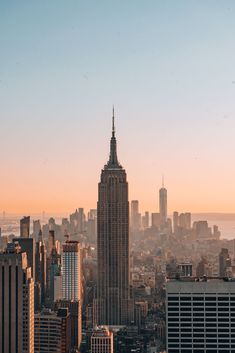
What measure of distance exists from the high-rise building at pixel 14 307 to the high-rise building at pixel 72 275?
14.9 feet

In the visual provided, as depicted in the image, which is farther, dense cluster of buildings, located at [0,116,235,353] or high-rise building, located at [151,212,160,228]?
high-rise building, located at [151,212,160,228]

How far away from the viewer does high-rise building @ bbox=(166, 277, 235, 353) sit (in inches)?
335

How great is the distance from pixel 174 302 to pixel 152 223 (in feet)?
15.2

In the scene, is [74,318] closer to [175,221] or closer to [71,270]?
[71,270]

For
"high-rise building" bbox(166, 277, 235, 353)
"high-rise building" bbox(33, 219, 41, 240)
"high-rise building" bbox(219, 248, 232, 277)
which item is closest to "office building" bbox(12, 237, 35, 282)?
"high-rise building" bbox(33, 219, 41, 240)

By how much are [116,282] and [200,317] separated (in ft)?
36.9

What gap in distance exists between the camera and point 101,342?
13.3 meters

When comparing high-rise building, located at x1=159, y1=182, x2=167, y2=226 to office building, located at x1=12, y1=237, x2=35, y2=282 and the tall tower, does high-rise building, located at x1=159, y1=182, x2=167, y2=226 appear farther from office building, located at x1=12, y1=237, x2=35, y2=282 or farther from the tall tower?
the tall tower

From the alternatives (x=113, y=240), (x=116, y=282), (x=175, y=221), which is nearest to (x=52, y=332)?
(x=175, y=221)

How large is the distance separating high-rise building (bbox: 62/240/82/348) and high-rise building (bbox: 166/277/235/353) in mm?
6386

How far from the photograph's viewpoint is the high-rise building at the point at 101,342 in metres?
12.9

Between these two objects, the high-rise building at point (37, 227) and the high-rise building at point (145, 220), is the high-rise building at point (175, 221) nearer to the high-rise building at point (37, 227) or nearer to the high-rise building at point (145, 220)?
the high-rise building at point (145, 220)

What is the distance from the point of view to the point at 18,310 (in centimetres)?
1015

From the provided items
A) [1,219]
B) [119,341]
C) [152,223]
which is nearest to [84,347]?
[119,341]
